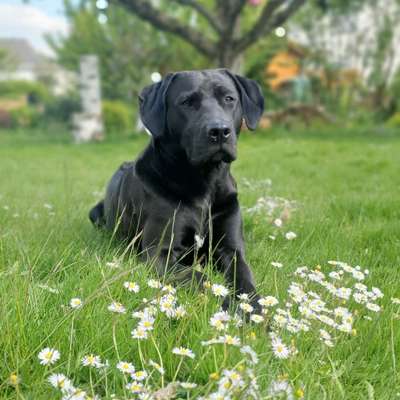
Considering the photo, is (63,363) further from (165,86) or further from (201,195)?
(165,86)

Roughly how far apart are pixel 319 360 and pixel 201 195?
1.67m

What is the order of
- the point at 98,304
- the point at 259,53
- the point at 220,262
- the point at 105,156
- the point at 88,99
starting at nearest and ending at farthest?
the point at 98,304, the point at 220,262, the point at 105,156, the point at 88,99, the point at 259,53

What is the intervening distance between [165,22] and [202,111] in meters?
11.5

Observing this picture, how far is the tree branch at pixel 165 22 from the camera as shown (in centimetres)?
1366

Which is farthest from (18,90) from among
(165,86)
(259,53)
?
(165,86)

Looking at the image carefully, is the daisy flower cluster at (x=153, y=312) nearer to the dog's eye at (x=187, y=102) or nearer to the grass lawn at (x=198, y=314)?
the grass lawn at (x=198, y=314)

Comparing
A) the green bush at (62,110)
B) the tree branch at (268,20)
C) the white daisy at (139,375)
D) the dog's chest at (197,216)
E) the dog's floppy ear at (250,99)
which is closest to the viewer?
the white daisy at (139,375)

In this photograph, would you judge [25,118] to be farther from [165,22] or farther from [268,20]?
[268,20]

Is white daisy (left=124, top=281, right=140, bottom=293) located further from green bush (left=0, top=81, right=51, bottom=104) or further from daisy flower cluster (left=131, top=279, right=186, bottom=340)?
green bush (left=0, top=81, right=51, bottom=104)

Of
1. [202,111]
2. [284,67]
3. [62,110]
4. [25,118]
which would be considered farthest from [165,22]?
[25,118]

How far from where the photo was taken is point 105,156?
12.5 m

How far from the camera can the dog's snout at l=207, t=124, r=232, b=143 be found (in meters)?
3.10

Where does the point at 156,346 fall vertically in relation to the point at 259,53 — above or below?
above

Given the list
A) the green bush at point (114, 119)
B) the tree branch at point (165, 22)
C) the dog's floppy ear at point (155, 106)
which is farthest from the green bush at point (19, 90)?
the dog's floppy ear at point (155, 106)
